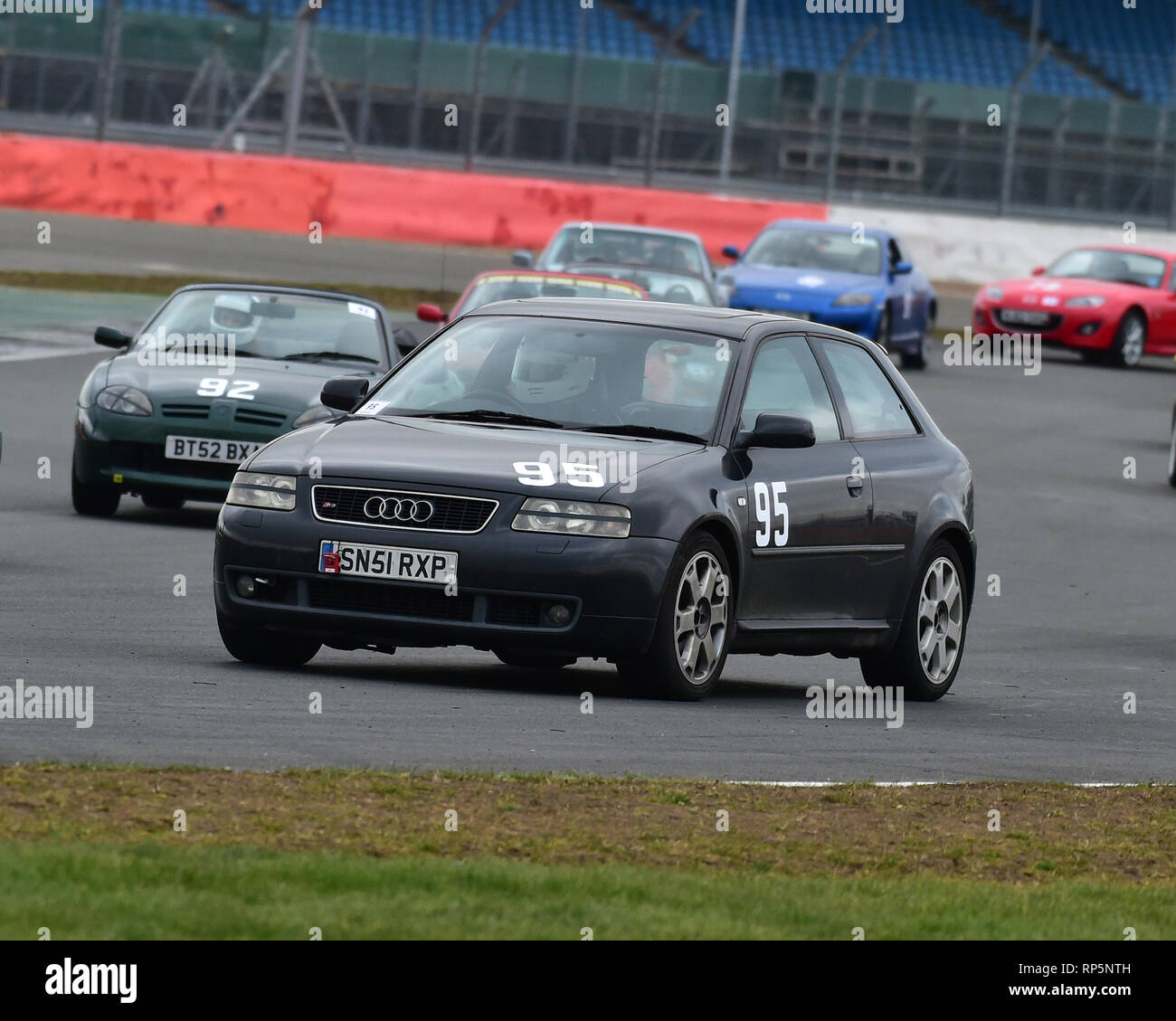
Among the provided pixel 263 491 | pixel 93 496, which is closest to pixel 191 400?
pixel 93 496

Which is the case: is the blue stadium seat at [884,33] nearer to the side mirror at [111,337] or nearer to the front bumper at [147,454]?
the side mirror at [111,337]

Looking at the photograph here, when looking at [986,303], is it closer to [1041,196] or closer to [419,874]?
[1041,196]

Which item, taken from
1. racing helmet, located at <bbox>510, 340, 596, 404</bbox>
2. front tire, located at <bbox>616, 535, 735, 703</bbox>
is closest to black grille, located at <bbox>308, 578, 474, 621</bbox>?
front tire, located at <bbox>616, 535, 735, 703</bbox>

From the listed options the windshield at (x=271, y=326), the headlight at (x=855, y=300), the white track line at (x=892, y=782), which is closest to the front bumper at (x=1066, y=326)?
the headlight at (x=855, y=300)

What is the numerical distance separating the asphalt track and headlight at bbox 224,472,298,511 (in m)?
0.61

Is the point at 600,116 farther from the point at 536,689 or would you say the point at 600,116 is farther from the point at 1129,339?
the point at 536,689

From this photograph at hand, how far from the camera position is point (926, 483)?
1085 centimetres

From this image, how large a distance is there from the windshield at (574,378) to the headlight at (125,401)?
16.6 feet

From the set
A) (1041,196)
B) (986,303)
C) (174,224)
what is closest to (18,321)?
(174,224)

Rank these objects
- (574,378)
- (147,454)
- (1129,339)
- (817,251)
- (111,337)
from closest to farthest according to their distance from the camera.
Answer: (574,378) < (147,454) < (111,337) < (817,251) < (1129,339)

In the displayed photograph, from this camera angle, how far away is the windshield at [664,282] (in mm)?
24281

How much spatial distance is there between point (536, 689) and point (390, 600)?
785 millimetres

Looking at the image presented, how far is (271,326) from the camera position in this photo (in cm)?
1636

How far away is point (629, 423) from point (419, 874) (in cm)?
400
